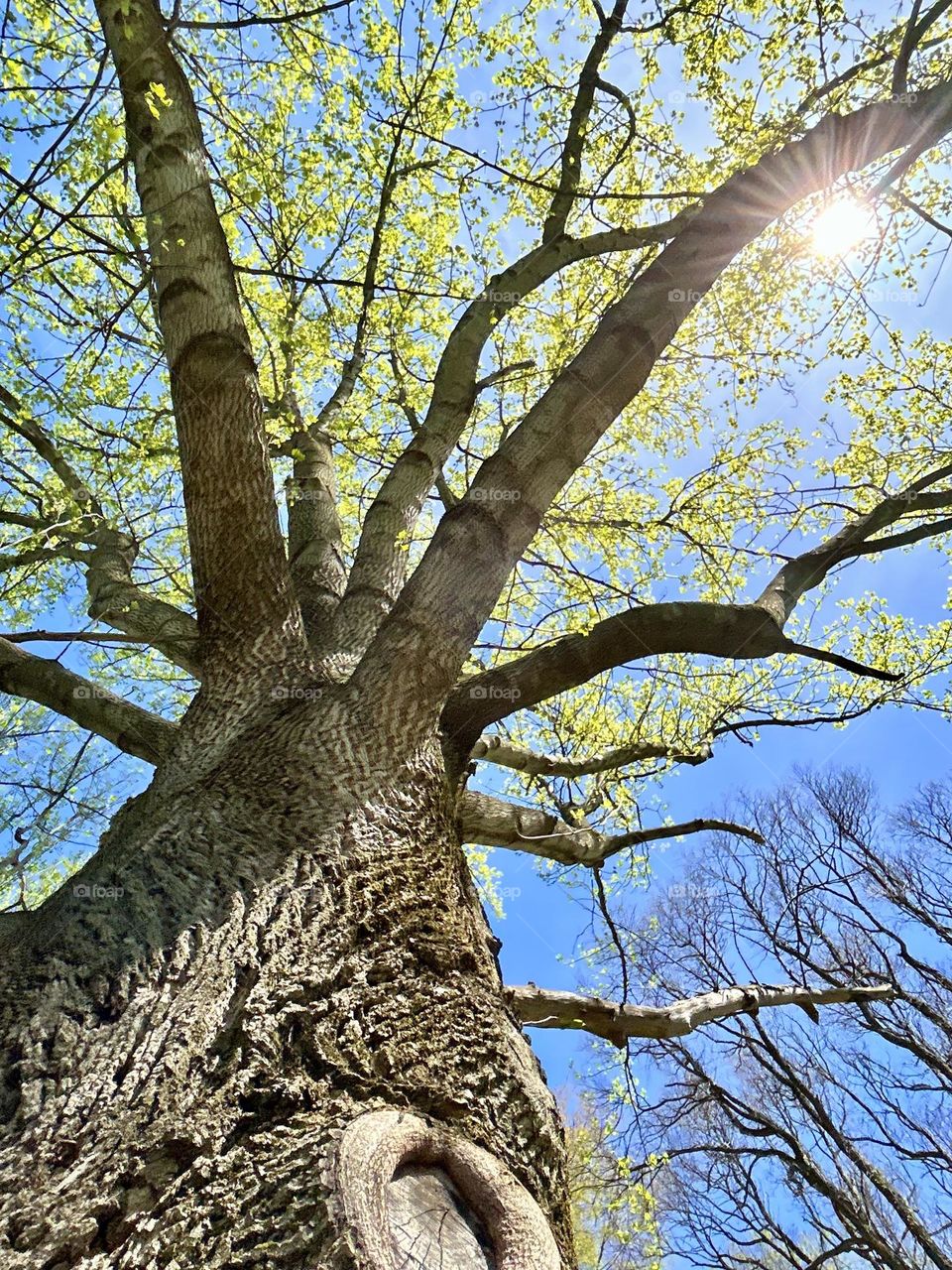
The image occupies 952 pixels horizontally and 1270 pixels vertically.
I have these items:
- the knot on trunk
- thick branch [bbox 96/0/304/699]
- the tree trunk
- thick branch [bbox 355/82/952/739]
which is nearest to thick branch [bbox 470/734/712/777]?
thick branch [bbox 355/82/952/739]

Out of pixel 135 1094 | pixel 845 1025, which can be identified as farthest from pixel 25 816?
pixel 845 1025

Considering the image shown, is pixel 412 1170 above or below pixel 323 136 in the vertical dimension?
below

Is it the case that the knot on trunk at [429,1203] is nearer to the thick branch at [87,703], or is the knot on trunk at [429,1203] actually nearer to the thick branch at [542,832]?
the thick branch at [542,832]

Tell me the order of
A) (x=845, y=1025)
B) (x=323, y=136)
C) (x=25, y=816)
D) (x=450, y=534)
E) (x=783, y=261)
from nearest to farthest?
1. (x=450, y=534)
2. (x=323, y=136)
3. (x=25, y=816)
4. (x=783, y=261)
5. (x=845, y=1025)

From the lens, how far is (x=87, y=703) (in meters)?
3.26

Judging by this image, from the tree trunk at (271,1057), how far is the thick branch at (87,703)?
3.25ft

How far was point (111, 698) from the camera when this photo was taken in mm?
3283

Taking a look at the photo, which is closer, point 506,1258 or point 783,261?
point 506,1258

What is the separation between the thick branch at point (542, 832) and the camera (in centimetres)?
363

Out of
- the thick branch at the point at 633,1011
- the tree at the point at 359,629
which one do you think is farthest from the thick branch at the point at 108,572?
the thick branch at the point at 633,1011

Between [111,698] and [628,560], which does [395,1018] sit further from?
[628,560]

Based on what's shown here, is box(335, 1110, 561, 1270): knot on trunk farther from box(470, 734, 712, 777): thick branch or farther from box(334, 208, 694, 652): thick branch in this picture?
box(470, 734, 712, 777): thick branch

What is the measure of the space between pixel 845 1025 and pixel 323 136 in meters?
13.8

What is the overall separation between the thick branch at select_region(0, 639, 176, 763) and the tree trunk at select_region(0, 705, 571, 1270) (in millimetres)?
990
